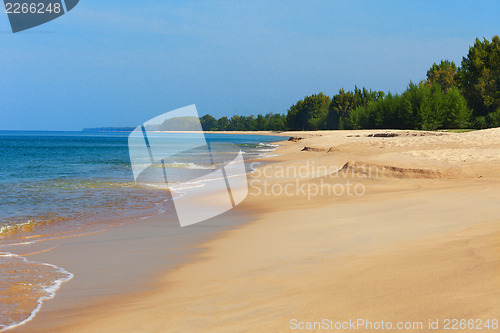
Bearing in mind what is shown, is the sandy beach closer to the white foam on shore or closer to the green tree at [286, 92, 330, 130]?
the white foam on shore

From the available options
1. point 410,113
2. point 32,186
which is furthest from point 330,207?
point 410,113

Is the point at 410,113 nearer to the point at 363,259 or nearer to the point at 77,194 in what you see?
the point at 77,194

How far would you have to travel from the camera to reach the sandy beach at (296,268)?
3.28 m

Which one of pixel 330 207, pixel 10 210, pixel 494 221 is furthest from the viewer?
pixel 10 210

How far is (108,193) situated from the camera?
1366cm

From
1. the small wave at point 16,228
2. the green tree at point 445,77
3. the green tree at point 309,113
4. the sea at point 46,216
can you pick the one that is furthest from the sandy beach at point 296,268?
the green tree at point 309,113

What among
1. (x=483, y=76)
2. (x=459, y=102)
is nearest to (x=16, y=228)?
(x=459, y=102)

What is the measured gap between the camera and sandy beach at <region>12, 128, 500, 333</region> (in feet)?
10.8

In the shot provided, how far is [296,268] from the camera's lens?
4.60 m

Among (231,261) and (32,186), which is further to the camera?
(32,186)

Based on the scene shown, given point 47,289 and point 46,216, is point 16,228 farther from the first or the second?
point 47,289

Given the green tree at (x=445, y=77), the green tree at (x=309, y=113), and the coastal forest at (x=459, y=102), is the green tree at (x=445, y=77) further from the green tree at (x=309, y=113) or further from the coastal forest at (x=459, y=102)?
the green tree at (x=309, y=113)

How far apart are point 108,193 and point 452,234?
433 inches

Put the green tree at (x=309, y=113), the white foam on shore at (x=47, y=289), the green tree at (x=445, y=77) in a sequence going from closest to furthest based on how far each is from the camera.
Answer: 1. the white foam on shore at (x=47, y=289)
2. the green tree at (x=445, y=77)
3. the green tree at (x=309, y=113)
